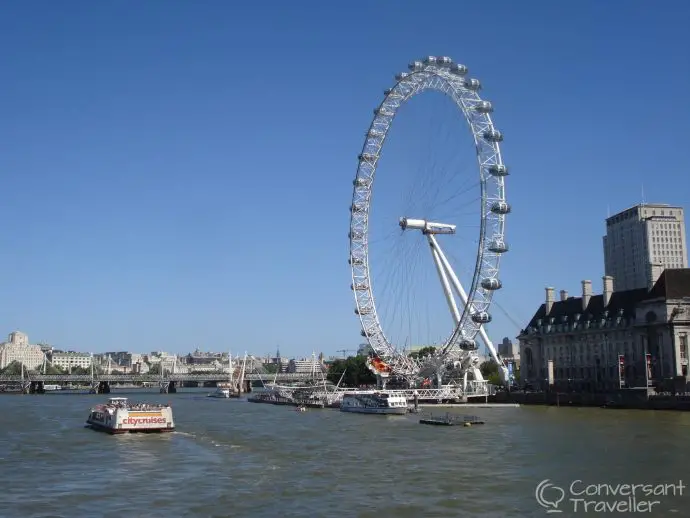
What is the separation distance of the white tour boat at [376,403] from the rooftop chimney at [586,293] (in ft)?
86.2

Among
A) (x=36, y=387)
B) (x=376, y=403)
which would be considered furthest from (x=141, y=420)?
(x=36, y=387)

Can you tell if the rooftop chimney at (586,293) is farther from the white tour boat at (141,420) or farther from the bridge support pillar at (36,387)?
the bridge support pillar at (36,387)

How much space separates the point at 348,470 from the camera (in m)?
32.1

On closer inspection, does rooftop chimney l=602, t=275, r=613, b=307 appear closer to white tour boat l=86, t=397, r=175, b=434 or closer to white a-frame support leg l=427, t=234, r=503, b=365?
white a-frame support leg l=427, t=234, r=503, b=365

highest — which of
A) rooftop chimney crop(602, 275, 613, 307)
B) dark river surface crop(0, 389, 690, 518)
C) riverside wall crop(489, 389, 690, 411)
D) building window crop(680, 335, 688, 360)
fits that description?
rooftop chimney crop(602, 275, 613, 307)

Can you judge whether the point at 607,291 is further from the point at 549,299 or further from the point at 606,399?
the point at 606,399

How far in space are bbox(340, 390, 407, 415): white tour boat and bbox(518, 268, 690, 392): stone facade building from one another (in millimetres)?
19814

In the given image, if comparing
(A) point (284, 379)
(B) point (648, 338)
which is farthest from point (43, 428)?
(A) point (284, 379)

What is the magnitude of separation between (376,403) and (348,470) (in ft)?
134

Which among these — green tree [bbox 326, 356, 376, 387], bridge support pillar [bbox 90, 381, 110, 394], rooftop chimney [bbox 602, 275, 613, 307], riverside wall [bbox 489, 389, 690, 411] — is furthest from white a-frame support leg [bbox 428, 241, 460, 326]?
bridge support pillar [bbox 90, 381, 110, 394]

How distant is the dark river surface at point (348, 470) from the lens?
2441 centimetres

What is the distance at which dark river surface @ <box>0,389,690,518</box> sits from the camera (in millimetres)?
24406

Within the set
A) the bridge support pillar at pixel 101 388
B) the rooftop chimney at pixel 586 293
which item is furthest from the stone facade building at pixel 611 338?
the bridge support pillar at pixel 101 388

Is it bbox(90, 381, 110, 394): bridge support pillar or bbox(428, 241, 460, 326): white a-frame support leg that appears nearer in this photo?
bbox(428, 241, 460, 326): white a-frame support leg
